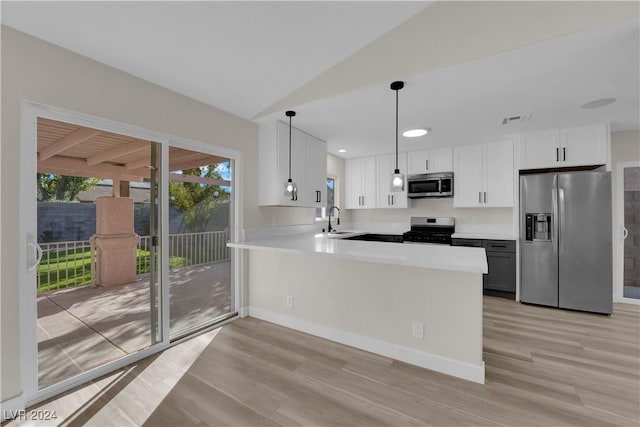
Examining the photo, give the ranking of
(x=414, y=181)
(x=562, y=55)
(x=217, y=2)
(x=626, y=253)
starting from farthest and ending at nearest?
1. (x=414, y=181)
2. (x=626, y=253)
3. (x=562, y=55)
4. (x=217, y=2)

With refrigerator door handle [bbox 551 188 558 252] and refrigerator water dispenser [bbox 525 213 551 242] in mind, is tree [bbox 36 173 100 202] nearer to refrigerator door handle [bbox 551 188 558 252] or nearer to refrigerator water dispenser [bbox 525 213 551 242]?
refrigerator water dispenser [bbox 525 213 551 242]

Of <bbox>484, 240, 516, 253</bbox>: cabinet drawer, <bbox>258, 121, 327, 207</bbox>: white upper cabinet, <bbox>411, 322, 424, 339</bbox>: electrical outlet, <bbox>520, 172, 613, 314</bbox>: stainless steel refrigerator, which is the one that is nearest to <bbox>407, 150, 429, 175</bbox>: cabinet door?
<bbox>520, 172, 613, 314</bbox>: stainless steel refrigerator

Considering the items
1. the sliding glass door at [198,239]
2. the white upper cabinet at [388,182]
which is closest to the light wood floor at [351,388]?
the sliding glass door at [198,239]

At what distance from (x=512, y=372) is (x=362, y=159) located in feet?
13.6

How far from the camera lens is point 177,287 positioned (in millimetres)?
3148

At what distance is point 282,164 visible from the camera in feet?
11.0

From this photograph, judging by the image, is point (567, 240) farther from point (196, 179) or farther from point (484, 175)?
point (196, 179)

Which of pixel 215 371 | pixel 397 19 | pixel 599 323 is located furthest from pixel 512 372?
pixel 397 19

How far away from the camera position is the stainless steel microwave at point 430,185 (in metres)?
4.51

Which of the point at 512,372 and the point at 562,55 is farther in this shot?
the point at 512,372

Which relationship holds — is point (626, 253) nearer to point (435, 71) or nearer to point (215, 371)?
point (435, 71)

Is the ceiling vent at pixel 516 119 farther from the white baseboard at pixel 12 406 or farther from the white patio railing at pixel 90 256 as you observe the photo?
the white baseboard at pixel 12 406

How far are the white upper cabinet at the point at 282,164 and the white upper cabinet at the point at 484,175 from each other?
102 inches

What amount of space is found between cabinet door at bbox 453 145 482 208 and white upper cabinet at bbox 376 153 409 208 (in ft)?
2.80
